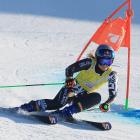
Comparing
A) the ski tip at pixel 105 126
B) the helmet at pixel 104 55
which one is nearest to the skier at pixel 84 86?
the helmet at pixel 104 55

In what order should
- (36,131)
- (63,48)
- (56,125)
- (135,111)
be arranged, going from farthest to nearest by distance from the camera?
(63,48) < (135,111) < (56,125) < (36,131)

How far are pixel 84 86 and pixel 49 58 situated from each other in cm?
376

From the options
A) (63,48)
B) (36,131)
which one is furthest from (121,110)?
(63,48)

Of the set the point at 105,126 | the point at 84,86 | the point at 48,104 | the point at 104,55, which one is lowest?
the point at 105,126

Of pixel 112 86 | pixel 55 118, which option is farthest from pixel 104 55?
pixel 55 118

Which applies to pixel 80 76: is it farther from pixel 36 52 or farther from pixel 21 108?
pixel 36 52

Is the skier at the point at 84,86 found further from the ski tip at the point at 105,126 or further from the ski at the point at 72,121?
the ski tip at the point at 105,126

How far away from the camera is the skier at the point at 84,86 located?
18.7 feet

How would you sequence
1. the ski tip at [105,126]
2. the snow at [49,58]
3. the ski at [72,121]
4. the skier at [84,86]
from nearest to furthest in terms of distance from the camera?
the snow at [49,58]
the ski at [72,121]
the ski tip at [105,126]
the skier at [84,86]

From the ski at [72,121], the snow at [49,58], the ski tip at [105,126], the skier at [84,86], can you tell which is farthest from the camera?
the skier at [84,86]

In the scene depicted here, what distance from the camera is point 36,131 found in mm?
5047

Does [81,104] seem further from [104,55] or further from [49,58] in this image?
[49,58]

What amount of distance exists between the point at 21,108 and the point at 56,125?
1.54ft

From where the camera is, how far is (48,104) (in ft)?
19.0
